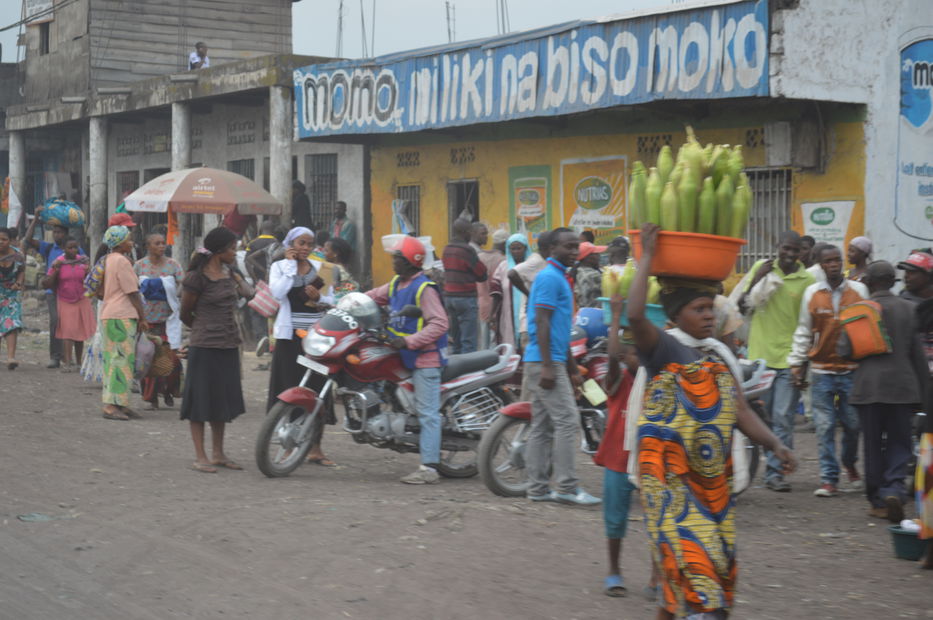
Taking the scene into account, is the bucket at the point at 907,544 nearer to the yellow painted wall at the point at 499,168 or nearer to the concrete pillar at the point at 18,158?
the yellow painted wall at the point at 499,168

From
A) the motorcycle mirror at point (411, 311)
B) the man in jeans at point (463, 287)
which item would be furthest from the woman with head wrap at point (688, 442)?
the man in jeans at point (463, 287)

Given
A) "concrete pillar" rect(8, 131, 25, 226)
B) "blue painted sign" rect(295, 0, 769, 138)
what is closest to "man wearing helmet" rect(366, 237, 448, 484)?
"blue painted sign" rect(295, 0, 769, 138)

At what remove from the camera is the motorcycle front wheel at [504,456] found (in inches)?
305

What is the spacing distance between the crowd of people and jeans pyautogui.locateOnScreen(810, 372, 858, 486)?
14 millimetres

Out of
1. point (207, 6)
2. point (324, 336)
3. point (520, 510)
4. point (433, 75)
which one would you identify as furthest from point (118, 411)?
point (207, 6)

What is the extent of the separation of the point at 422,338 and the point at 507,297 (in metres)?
5.00

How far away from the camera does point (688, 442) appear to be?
4109 mm

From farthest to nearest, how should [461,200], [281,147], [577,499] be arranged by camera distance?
[281,147]
[461,200]
[577,499]

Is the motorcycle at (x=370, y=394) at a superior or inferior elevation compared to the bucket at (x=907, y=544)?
superior

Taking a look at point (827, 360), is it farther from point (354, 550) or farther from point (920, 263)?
point (354, 550)

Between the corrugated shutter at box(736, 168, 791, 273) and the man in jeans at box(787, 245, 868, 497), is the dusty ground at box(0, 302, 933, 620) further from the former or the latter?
the corrugated shutter at box(736, 168, 791, 273)

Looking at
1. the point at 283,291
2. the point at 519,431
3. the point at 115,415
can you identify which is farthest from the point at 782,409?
the point at 115,415

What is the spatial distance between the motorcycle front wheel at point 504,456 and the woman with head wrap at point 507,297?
463 cm

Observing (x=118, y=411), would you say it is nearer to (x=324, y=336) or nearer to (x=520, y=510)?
(x=324, y=336)
